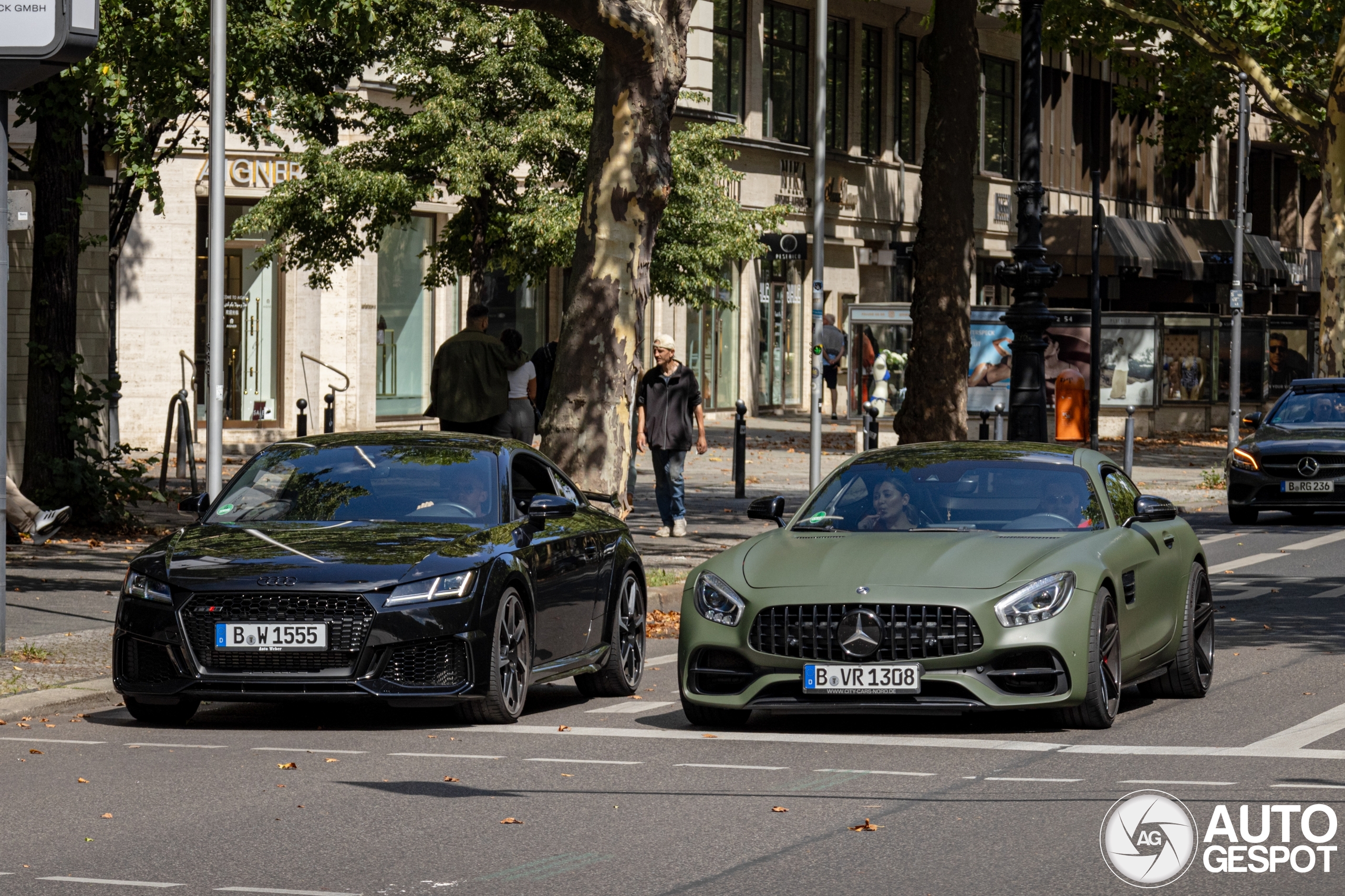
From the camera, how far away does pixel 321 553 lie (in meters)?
9.91

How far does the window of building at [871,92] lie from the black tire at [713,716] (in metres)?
40.5

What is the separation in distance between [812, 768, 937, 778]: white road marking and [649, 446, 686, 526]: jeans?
1153 centimetres

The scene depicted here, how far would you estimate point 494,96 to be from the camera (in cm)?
2956

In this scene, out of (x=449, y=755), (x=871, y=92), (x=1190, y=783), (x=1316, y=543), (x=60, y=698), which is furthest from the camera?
(x=871, y=92)

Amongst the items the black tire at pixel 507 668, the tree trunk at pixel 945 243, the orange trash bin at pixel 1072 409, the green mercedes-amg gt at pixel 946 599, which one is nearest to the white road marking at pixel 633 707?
the black tire at pixel 507 668

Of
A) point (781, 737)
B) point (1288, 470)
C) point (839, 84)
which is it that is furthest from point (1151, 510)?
point (839, 84)

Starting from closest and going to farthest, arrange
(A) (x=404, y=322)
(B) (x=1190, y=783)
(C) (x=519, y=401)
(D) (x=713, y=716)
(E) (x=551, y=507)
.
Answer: (B) (x=1190, y=783), (D) (x=713, y=716), (E) (x=551, y=507), (C) (x=519, y=401), (A) (x=404, y=322)

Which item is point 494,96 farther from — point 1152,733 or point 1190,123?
point 1190,123

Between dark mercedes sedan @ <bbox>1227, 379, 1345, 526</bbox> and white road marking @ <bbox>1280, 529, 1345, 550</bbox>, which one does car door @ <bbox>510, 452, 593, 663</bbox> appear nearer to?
white road marking @ <bbox>1280, 529, 1345, 550</bbox>

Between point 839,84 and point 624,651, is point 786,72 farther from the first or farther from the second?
point 624,651

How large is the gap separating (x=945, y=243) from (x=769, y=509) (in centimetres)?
1520

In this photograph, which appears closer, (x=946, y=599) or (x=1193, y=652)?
(x=946, y=599)

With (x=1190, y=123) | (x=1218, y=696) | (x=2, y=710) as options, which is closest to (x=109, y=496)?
(x=2, y=710)

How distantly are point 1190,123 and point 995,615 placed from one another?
4594 centimetres
